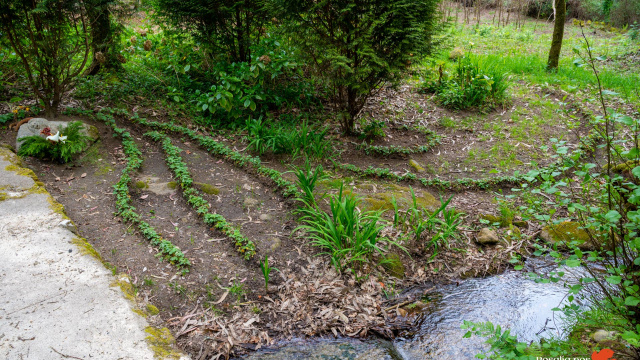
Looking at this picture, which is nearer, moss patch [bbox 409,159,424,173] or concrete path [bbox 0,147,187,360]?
concrete path [bbox 0,147,187,360]

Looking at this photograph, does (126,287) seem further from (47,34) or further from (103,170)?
(47,34)

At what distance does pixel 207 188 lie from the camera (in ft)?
15.6

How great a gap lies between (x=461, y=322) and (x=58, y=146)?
4.85 meters

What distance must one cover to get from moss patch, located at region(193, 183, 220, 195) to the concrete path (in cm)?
144

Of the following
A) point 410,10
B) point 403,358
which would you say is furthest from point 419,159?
point 403,358

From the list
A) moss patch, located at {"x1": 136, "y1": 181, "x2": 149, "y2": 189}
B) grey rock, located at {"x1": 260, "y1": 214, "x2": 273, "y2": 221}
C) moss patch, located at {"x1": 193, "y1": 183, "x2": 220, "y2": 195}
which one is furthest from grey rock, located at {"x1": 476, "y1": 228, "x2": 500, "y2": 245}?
moss patch, located at {"x1": 136, "y1": 181, "x2": 149, "y2": 189}

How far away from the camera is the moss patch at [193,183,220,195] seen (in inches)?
186

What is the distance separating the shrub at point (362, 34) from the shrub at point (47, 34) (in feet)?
8.64

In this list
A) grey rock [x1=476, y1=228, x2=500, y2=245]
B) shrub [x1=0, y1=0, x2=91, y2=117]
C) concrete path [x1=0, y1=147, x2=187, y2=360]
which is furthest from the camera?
shrub [x1=0, y1=0, x2=91, y2=117]

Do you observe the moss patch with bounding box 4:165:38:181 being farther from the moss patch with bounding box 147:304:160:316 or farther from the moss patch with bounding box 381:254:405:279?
the moss patch with bounding box 381:254:405:279

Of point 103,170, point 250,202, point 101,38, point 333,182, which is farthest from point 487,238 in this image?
point 101,38

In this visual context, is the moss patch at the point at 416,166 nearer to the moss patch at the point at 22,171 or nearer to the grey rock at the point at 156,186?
the grey rock at the point at 156,186

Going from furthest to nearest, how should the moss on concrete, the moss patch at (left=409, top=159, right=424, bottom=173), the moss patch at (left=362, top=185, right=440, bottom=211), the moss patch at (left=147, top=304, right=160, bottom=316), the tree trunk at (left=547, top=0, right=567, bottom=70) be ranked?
the tree trunk at (left=547, top=0, right=567, bottom=70) < the moss patch at (left=409, top=159, right=424, bottom=173) < the moss patch at (left=362, top=185, right=440, bottom=211) < the moss on concrete < the moss patch at (left=147, top=304, right=160, bottom=316)

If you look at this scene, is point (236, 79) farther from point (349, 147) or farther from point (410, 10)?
point (410, 10)
